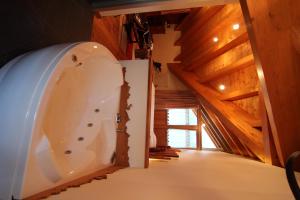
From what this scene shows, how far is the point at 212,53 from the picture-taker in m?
3.76

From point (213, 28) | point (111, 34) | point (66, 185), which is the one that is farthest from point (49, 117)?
point (213, 28)

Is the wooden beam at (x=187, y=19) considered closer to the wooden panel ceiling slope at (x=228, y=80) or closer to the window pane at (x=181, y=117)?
the wooden panel ceiling slope at (x=228, y=80)

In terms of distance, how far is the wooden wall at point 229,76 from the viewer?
8.47 ft

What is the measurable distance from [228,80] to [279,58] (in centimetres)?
187

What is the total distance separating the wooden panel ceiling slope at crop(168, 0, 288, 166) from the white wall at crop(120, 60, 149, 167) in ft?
4.39

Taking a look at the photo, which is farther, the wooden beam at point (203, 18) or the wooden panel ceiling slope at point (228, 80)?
the wooden beam at point (203, 18)

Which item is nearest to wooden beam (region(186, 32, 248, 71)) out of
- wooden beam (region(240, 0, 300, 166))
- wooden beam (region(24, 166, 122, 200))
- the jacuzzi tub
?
wooden beam (region(240, 0, 300, 166))

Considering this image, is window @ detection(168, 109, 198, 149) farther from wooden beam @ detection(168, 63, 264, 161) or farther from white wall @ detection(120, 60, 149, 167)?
white wall @ detection(120, 60, 149, 167)

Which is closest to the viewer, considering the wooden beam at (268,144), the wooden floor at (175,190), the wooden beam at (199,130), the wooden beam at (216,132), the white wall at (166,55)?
the wooden floor at (175,190)

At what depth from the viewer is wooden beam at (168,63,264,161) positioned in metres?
2.45

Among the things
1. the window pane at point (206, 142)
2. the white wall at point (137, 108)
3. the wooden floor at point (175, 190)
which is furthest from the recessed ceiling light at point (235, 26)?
the wooden floor at point (175, 190)

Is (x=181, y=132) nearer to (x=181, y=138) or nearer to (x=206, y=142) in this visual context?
(x=181, y=138)

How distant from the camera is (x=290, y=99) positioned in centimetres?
174

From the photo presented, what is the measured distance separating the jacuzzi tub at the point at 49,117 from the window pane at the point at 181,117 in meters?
3.52
